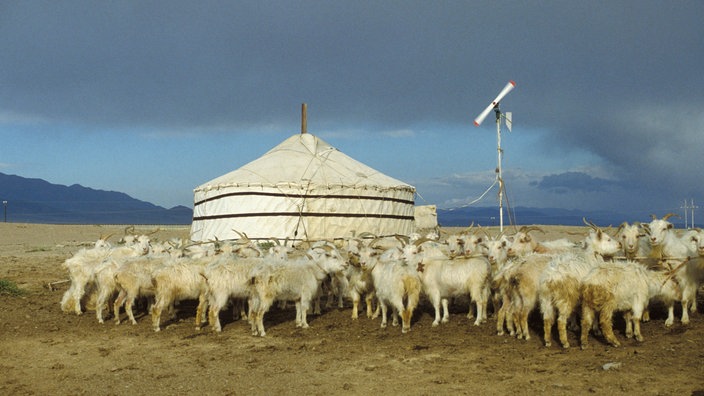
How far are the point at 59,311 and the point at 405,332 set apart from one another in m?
7.85

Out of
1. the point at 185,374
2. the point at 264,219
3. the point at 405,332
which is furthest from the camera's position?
the point at 264,219

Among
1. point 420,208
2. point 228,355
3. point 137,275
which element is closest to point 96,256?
point 137,275

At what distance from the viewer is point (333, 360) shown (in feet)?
30.9

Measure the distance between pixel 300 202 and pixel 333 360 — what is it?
14.8m

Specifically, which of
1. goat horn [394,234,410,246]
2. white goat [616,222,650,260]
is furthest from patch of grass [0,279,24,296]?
white goat [616,222,650,260]

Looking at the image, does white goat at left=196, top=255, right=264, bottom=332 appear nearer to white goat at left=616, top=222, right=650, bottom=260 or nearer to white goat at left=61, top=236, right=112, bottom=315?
white goat at left=61, top=236, right=112, bottom=315

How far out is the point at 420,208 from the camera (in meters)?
39.9

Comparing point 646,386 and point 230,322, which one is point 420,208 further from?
→ point 646,386

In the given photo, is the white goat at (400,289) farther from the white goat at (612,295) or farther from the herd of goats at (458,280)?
the white goat at (612,295)

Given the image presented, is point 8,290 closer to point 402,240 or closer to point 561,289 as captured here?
point 402,240

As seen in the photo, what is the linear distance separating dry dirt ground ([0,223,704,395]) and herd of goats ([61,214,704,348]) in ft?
1.26

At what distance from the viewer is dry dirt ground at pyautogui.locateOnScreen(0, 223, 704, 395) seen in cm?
795

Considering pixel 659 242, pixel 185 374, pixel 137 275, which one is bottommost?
pixel 185 374

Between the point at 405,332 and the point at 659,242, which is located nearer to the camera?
the point at 405,332
